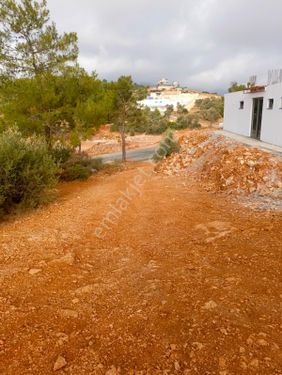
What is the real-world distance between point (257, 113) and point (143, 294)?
46.0 ft

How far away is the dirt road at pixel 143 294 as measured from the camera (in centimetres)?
219

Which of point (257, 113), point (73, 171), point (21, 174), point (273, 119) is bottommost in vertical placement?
point (73, 171)

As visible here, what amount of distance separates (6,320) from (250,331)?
212cm

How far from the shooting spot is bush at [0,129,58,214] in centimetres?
584

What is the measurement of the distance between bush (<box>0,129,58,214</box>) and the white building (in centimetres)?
978

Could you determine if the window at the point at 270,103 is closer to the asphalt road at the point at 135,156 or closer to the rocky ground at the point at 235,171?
the rocky ground at the point at 235,171

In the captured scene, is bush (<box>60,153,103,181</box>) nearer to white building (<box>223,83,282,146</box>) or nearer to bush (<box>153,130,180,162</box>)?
bush (<box>153,130,180,162</box>)

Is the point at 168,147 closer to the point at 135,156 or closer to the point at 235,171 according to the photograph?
the point at 235,171

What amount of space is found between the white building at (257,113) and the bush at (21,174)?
9.78m

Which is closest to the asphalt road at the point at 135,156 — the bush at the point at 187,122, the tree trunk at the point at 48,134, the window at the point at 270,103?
the window at the point at 270,103

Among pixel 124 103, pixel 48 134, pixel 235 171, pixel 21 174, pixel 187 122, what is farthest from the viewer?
pixel 187 122

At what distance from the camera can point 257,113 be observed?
48.6 feet

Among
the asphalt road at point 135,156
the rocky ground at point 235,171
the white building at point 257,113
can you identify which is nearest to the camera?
the rocky ground at point 235,171

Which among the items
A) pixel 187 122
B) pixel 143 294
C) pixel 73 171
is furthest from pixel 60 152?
pixel 187 122
